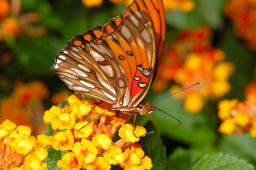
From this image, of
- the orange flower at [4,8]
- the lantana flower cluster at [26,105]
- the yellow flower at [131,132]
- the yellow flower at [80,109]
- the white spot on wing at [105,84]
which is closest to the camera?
the yellow flower at [131,132]

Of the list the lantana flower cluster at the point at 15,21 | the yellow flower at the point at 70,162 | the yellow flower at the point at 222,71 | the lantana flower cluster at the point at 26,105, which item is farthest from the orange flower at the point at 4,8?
the yellow flower at the point at 70,162

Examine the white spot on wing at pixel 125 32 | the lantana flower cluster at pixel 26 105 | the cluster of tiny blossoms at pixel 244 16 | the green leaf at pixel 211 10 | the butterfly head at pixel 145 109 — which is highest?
the white spot on wing at pixel 125 32

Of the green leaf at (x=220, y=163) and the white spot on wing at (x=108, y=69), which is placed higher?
the white spot on wing at (x=108, y=69)

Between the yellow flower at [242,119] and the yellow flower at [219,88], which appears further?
the yellow flower at [219,88]

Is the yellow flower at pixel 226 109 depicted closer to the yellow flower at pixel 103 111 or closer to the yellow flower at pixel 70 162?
the yellow flower at pixel 103 111

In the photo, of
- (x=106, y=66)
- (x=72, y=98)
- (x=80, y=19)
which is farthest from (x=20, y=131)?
(x=80, y=19)

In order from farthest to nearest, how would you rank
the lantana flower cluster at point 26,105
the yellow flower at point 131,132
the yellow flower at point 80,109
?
the lantana flower cluster at point 26,105
the yellow flower at point 80,109
the yellow flower at point 131,132
